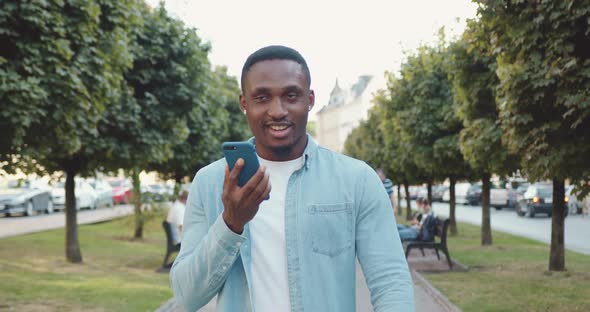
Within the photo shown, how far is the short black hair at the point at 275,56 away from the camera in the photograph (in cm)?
235

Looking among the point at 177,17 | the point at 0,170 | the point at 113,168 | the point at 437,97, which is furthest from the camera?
the point at 437,97

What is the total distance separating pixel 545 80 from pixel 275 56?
627 cm

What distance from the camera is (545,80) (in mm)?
7957

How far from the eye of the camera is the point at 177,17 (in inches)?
702

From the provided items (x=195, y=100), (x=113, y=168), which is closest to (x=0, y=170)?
(x=113, y=168)

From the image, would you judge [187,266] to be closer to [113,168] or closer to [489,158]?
[489,158]

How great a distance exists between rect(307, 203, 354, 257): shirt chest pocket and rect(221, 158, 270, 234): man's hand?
311 millimetres

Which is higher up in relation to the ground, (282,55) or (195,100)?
(195,100)

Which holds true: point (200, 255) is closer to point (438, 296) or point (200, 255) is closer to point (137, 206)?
point (438, 296)

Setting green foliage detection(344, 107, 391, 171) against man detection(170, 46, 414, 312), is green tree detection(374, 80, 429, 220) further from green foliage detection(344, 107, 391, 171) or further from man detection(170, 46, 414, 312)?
man detection(170, 46, 414, 312)

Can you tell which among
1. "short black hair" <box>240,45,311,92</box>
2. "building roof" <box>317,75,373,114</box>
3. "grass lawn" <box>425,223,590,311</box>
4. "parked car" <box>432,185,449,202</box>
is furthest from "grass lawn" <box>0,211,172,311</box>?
"building roof" <box>317,75,373,114</box>

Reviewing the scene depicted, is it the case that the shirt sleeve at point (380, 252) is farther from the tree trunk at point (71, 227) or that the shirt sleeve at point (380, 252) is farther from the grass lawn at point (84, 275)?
the tree trunk at point (71, 227)

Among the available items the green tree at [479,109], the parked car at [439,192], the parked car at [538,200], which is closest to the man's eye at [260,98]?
the green tree at [479,109]

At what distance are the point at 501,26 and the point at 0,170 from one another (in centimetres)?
694
